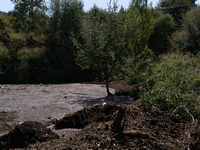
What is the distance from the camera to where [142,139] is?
2.97 m

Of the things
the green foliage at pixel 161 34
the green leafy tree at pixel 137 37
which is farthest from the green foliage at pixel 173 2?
the green leafy tree at pixel 137 37

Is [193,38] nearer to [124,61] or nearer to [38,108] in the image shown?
[124,61]

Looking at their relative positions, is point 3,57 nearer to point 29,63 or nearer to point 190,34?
point 29,63

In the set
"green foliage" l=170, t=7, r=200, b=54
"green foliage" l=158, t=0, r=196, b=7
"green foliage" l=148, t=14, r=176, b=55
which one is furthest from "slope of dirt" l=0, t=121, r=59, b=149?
"green foliage" l=158, t=0, r=196, b=7

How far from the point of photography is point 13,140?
3.19 meters

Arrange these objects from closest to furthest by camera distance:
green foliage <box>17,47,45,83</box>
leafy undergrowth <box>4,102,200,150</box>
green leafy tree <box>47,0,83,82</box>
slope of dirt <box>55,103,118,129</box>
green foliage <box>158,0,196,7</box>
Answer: leafy undergrowth <box>4,102,200,150</box> → slope of dirt <box>55,103,118,129</box> → green foliage <box>17,47,45,83</box> → green leafy tree <box>47,0,83,82</box> → green foliage <box>158,0,196,7</box>

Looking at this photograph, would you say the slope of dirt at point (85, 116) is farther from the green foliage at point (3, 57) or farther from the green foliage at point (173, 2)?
the green foliage at point (173, 2)

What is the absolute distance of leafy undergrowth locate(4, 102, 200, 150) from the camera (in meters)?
2.82

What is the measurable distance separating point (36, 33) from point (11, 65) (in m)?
4.19

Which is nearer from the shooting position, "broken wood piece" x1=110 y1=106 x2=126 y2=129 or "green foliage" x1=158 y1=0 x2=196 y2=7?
"broken wood piece" x1=110 y1=106 x2=126 y2=129

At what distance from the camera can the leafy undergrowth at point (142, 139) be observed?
282cm

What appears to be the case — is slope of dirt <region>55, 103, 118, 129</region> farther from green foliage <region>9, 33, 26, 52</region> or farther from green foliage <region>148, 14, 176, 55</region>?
green foliage <region>148, 14, 176, 55</region>

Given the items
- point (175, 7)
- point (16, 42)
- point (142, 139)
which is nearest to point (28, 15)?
point (16, 42)

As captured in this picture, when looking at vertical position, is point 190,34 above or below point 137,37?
above
